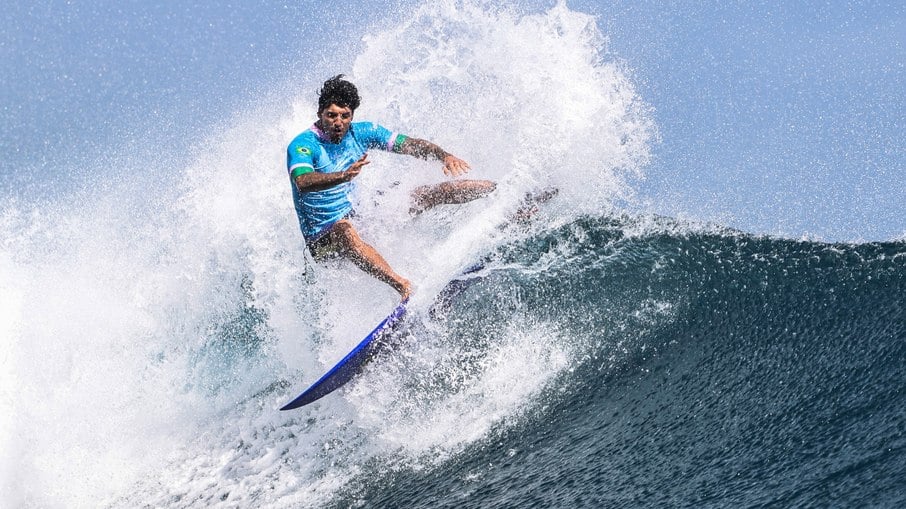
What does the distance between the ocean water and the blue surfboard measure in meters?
0.13

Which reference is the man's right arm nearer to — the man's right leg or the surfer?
the surfer

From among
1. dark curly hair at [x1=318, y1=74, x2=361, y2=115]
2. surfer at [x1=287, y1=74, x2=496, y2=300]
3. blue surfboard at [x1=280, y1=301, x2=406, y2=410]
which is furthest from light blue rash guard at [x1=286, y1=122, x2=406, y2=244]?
blue surfboard at [x1=280, y1=301, x2=406, y2=410]

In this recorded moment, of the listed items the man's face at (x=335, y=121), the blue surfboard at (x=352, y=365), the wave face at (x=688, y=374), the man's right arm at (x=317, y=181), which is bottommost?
the wave face at (x=688, y=374)

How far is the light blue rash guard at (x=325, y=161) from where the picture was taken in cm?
590

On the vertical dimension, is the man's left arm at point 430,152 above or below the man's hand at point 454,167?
above

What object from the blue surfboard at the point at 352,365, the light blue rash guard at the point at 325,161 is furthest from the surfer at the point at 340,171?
the blue surfboard at the point at 352,365

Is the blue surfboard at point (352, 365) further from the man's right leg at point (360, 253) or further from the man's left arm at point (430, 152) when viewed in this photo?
the man's left arm at point (430, 152)

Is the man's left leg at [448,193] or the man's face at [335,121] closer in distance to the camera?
the man's face at [335,121]

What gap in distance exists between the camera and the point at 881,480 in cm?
391

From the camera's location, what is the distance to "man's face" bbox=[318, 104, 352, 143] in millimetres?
6003

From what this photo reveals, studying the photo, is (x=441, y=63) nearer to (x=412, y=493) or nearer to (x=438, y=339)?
(x=438, y=339)

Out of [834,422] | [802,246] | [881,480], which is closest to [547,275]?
[802,246]

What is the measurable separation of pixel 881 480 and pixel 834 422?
33.9 inches

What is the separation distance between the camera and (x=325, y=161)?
6098 millimetres
